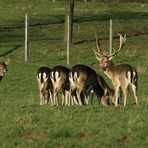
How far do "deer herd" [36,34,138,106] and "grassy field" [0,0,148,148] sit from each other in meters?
0.52

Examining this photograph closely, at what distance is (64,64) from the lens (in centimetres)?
2742

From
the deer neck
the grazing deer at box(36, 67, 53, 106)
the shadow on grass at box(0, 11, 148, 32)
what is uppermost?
the shadow on grass at box(0, 11, 148, 32)

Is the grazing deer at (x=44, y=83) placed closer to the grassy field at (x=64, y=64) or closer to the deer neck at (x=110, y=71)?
the grassy field at (x=64, y=64)

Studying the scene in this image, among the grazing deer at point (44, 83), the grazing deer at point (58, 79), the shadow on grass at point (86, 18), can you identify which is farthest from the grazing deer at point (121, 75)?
the shadow on grass at point (86, 18)

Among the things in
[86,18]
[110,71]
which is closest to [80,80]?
[110,71]

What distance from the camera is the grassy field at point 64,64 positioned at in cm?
1083

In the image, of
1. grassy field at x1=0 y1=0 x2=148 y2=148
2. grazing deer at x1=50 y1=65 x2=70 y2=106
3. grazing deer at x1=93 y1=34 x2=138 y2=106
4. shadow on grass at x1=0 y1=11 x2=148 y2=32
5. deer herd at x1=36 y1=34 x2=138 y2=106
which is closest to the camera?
grassy field at x1=0 y1=0 x2=148 y2=148

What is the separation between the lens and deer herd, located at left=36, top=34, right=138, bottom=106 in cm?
1634

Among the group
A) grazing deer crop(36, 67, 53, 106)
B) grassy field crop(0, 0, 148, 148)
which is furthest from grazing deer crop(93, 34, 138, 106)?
grazing deer crop(36, 67, 53, 106)

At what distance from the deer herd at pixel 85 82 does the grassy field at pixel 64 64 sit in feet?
1.70

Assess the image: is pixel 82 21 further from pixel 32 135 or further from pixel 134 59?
pixel 32 135

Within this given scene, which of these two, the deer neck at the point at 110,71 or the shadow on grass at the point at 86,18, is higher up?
the shadow on grass at the point at 86,18

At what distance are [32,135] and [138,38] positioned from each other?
2561 centimetres

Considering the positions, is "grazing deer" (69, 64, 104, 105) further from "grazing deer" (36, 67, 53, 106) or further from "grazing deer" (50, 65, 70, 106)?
"grazing deer" (36, 67, 53, 106)
